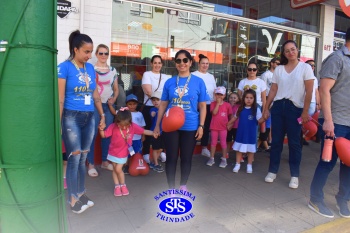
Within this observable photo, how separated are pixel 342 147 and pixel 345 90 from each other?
64 centimetres

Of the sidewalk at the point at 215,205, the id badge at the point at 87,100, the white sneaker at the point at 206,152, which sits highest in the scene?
the id badge at the point at 87,100

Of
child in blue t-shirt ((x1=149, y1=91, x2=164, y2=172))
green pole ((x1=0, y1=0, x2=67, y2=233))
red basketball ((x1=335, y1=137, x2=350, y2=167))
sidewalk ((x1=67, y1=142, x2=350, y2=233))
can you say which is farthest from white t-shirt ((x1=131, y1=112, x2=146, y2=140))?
green pole ((x1=0, y1=0, x2=67, y2=233))

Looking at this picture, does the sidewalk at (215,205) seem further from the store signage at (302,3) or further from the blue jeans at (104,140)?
the store signage at (302,3)

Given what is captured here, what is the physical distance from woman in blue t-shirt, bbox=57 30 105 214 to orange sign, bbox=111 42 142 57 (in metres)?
2.48

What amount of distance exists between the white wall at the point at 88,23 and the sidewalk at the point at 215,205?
88.0 inches

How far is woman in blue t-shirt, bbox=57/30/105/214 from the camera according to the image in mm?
2971

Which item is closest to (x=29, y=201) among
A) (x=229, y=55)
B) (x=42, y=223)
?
(x=42, y=223)

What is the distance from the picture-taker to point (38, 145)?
1.40 metres

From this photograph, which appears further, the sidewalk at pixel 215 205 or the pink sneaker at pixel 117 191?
the pink sneaker at pixel 117 191

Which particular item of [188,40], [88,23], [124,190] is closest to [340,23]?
[188,40]

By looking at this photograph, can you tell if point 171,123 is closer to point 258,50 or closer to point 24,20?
point 24,20

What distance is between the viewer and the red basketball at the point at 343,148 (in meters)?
3.05

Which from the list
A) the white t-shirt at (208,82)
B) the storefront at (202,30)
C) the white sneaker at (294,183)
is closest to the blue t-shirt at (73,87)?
the storefront at (202,30)

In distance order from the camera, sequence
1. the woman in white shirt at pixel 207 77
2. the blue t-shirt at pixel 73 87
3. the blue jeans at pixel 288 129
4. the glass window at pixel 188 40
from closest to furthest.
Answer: the blue t-shirt at pixel 73 87, the blue jeans at pixel 288 129, the woman in white shirt at pixel 207 77, the glass window at pixel 188 40
